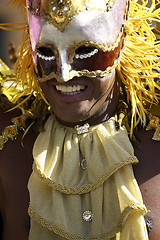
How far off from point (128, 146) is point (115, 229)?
1.01 ft

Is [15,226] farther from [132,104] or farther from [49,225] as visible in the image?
[132,104]

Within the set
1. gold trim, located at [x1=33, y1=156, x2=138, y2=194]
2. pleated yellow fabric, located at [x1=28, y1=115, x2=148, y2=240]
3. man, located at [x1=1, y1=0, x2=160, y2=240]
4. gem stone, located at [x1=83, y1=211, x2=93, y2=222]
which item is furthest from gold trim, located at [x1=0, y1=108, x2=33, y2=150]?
gem stone, located at [x1=83, y1=211, x2=93, y2=222]

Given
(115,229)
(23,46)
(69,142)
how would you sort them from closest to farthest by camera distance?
(115,229) < (69,142) < (23,46)

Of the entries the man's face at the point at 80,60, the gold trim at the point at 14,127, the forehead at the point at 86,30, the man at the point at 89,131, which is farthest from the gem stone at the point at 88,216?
the forehead at the point at 86,30

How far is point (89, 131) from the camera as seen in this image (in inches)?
76.2

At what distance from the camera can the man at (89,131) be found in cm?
177

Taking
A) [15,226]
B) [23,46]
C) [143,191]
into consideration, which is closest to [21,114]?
[23,46]

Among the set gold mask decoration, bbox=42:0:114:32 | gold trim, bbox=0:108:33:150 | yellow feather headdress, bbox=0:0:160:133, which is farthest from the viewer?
gold trim, bbox=0:108:33:150

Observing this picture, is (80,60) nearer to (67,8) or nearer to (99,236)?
(67,8)

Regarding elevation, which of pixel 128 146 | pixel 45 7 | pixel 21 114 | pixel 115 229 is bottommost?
pixel 115 229

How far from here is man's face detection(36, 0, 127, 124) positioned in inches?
69.5

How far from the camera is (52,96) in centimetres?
186

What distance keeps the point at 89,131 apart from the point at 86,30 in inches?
15.7

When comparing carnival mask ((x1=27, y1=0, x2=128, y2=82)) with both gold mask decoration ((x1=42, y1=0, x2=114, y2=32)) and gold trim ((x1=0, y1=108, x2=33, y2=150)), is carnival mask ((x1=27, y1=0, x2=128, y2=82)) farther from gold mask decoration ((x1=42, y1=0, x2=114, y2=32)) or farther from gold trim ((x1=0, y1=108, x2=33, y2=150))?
gold trim ((x1=0, y1=108, x2=33, y2=150))
